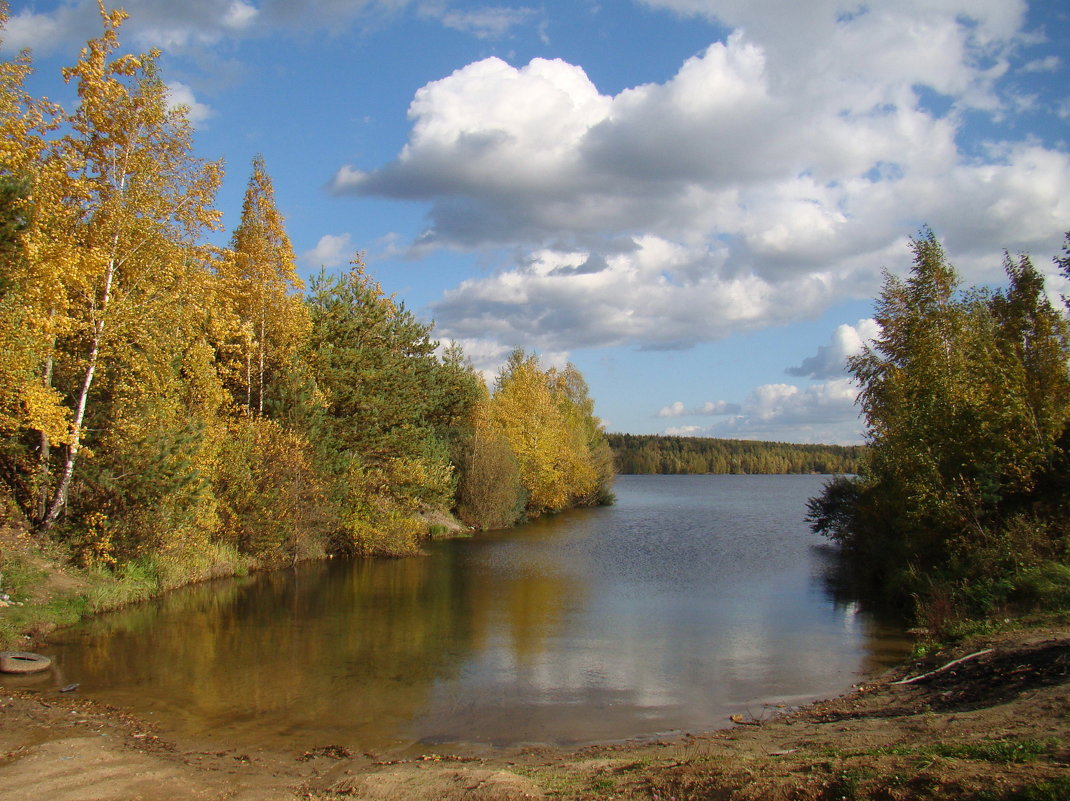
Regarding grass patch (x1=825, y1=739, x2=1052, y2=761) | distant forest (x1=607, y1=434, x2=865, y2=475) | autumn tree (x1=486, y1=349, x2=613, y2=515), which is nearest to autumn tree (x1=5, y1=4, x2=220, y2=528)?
grass patch (x1=825, y1=739, x2=1052, y2=761)

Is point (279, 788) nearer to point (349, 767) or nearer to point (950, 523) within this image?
point (349, 767)

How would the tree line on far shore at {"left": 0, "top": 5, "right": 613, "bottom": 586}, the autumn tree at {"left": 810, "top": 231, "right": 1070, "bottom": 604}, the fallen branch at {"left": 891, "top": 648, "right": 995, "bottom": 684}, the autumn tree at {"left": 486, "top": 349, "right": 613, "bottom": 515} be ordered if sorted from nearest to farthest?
the fallen branch at {"left": 891, "top": 648, "right": 995, "bottom": 684}, the tree line on far shore at {"left": 0, "top": 5, "right": 613, "bottom": 586}, the autumn tree at {"left": 810, "top": 231, "right": 1070, "bottom": 604}, the autumn tree at {"left": 486, "top": 349, "right": 613, "bottom": 515}

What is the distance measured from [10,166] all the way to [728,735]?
A: 17.6m

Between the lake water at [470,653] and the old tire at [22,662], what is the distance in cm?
32

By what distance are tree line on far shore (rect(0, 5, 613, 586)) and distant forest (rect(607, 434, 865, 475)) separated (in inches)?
5314

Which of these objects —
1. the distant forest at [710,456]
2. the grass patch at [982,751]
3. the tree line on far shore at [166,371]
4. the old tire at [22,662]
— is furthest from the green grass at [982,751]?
the distant forest at [710,456]

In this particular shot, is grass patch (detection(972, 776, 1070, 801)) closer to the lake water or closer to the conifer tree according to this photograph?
the lake water

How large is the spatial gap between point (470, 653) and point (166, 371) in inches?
451

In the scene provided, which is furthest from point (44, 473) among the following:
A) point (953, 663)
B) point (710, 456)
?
point (710, 456)

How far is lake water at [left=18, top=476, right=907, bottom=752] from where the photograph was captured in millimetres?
11602

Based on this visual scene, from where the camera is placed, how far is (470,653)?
1611cm

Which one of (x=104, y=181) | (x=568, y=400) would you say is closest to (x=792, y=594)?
(x=104, y=181)

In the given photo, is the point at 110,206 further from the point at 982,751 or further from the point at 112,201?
the point at 982,751

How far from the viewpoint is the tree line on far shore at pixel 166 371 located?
53.3ft
